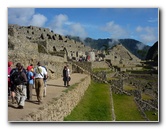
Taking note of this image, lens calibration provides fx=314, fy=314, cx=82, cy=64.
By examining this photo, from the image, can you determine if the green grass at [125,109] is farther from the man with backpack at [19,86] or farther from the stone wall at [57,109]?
the man with backpack at [19,86]

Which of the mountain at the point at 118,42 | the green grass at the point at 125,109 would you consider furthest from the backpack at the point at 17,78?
the mountain at the point at 118,42

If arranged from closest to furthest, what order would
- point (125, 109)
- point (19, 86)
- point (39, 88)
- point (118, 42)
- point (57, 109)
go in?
point (19, 86) < point (39, 88) < point (57, 109) < point (125, 109) < point (118, 42)

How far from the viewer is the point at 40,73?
11.0 meters

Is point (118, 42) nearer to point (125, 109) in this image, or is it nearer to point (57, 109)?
point (125, 109)

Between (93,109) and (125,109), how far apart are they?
2.32 metres

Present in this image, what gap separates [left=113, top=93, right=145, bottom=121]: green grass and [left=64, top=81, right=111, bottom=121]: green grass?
1.68 feet

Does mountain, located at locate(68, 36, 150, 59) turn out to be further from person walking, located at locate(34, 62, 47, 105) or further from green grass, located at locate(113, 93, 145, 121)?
person walking, located at locate(34, 62, 47, 105)

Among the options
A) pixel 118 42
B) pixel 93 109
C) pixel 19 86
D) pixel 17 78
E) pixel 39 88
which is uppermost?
pixel 118 42

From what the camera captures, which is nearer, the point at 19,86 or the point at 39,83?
the point at 19,86

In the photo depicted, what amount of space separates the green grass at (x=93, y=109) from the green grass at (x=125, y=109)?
0.51 meters

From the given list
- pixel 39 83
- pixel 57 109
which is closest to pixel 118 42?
pixel 57 109

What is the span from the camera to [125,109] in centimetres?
1658
